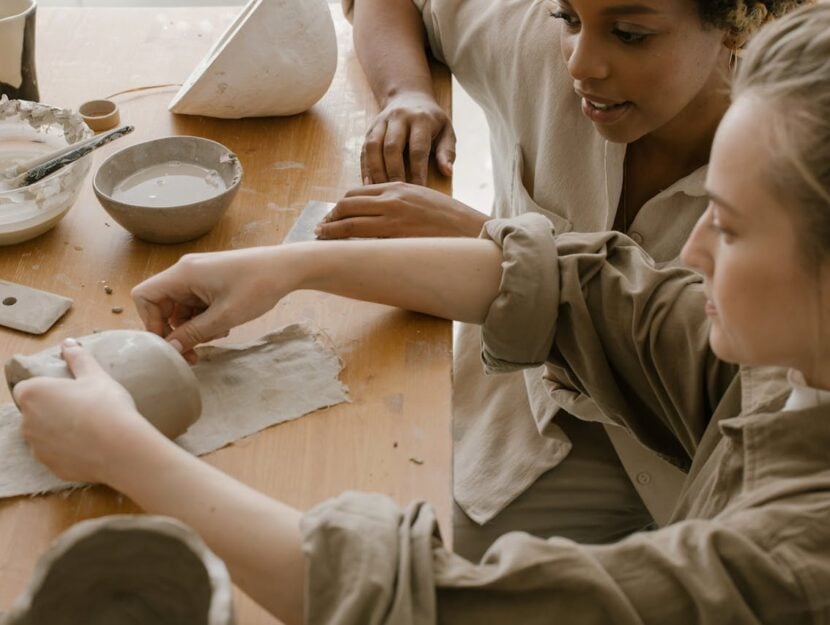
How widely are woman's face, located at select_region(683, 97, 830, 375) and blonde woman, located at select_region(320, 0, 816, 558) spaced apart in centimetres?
41

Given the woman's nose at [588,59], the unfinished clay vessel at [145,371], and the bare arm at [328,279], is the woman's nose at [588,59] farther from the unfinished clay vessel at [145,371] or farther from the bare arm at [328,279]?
the unfinished clay vessel at [145,371]

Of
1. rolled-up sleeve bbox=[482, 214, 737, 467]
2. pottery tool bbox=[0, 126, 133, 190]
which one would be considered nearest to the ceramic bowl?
pottery tool bbox=[0, 126, 133, 190]

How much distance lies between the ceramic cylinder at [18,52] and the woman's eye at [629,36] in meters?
0.84

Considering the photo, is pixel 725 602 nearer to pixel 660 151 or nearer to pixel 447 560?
pixel 447 560

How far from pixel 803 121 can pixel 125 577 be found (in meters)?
0.64

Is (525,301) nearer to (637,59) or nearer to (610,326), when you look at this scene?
(610,326)

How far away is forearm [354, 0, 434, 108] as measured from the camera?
155 cm

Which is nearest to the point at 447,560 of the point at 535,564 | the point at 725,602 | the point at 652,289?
the point at 535,564

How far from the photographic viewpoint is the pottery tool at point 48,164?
1235 mm

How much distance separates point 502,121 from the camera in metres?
1.61

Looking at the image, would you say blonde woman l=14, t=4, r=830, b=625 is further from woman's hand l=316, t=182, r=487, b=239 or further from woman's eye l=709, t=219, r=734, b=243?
woman's hand l=316, t=182, r=487, b=239

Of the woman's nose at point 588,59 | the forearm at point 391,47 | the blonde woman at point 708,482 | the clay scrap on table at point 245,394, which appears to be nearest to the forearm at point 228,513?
the blonde woman at point 708,482

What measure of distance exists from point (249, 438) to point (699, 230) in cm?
50

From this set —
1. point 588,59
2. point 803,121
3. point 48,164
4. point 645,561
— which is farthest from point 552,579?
point 48,164
